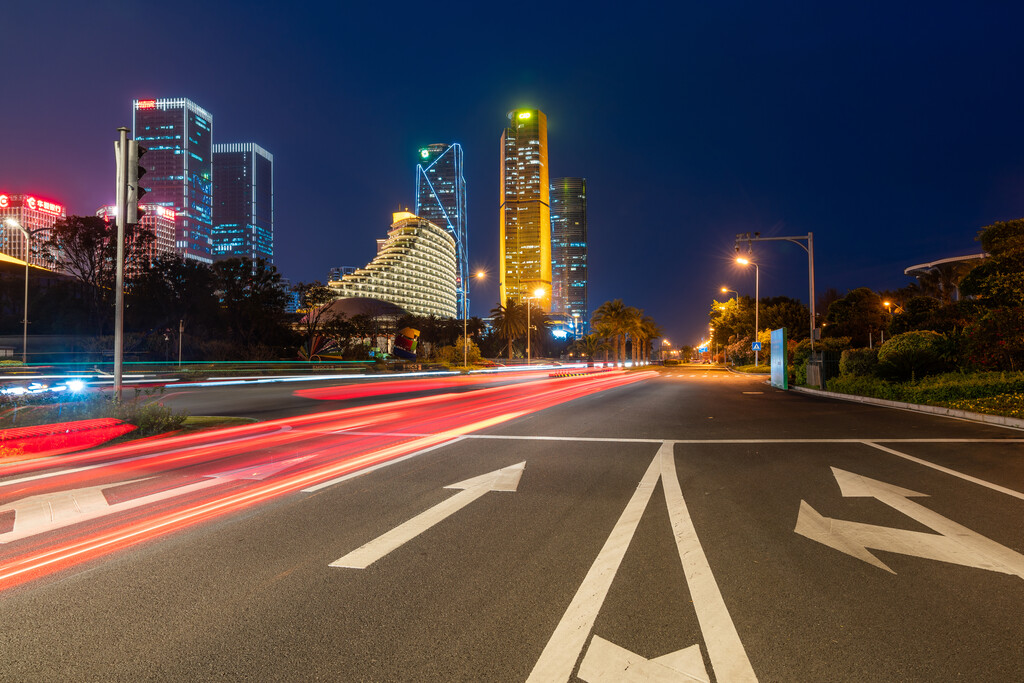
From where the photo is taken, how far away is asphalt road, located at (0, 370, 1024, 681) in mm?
2770

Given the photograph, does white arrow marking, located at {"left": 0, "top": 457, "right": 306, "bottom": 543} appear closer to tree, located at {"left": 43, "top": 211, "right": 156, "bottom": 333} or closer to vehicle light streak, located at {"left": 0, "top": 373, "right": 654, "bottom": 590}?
vehicle light streak, located at {"left": 0, "top": 373, "right": 654, "bottom": 590}

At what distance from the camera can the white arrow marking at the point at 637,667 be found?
2.62 m

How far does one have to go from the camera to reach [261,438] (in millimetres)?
10328

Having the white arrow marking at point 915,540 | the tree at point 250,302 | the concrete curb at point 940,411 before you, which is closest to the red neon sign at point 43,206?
the tree at point 250,302

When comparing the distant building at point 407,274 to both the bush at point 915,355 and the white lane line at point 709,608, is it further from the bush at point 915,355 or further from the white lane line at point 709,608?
the white lane line at point 709,608

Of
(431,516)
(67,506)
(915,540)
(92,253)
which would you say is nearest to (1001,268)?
(915,540)

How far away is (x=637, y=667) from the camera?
2.71 metres

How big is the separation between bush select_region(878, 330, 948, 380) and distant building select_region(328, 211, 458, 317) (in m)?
152

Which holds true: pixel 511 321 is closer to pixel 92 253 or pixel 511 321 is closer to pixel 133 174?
pixel 92 253

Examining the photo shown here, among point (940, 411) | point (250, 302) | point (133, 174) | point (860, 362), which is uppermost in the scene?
point (250, 302)

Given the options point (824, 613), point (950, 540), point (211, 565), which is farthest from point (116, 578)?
point (950, 540)

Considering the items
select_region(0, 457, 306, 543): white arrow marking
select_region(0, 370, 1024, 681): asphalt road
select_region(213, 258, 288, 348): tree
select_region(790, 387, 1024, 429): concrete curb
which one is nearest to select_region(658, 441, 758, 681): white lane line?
select_region(0, 370, 1024, 681): asphalt road

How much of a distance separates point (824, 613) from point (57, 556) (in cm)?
536

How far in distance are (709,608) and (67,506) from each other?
19.8 ft
